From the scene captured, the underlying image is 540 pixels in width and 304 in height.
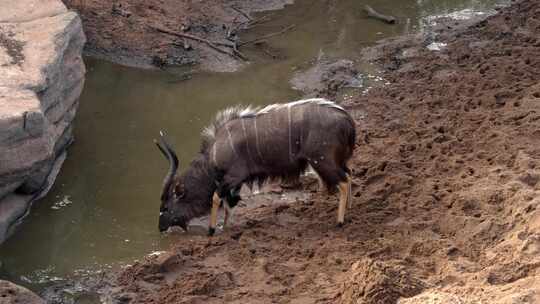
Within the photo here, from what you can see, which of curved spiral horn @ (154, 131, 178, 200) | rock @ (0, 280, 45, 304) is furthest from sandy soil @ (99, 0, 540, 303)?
rock @ (0, 280, 45, 304)

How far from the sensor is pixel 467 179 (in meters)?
8.50

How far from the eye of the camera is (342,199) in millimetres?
8344

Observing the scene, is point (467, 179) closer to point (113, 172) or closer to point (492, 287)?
point (492, 287)

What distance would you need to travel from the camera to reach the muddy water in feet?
28.3

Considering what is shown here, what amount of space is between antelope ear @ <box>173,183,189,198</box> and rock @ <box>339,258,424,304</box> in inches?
98.6

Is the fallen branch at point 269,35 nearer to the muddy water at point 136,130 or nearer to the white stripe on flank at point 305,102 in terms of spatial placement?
the muddy water at point 136,130

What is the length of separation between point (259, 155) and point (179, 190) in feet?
3.22

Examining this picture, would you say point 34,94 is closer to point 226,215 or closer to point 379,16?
point 226,215

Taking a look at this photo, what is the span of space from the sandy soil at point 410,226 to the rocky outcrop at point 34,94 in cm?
151

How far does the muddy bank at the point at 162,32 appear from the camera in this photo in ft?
41.0

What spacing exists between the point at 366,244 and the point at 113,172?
3.50 m

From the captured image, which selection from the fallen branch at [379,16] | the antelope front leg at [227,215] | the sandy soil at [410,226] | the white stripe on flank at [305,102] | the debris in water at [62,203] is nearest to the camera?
the sandy soil at [410,226]

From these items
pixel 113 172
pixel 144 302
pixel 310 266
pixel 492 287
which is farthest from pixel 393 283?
pixel 113 172

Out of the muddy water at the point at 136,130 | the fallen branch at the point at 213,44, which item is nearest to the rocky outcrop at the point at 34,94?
the muddy water at the point at 136,130
